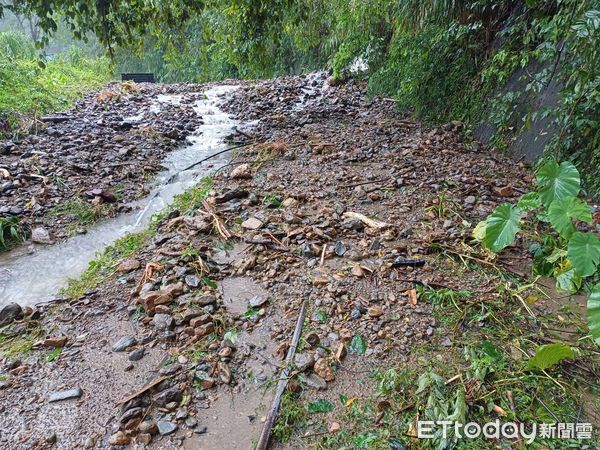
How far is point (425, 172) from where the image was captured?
12.0ft

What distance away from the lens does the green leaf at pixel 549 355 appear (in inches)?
61.8

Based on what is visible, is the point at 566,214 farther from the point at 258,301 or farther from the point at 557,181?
the point at 258,301

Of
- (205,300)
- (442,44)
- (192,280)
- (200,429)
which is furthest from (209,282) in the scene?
(442,44)

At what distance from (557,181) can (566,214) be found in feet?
0.90

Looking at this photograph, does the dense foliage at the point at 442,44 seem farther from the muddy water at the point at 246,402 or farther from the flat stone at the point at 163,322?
the muddy water at the point at 246,402

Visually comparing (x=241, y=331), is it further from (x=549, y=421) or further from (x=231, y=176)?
(x=231, y=176)

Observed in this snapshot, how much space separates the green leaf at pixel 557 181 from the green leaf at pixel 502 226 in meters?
0.20

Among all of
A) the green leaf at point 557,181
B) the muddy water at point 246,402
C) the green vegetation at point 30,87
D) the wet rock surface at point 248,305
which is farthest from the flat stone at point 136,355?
the green vegetation at point 30,87

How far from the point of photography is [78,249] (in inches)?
132

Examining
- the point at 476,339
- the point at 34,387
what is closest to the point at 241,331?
the point at 34,387

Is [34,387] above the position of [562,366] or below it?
below

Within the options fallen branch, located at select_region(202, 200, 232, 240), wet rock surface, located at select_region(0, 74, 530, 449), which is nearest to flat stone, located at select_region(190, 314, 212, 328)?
wet rock surface, located at select_region(0, 74, 530, 449)

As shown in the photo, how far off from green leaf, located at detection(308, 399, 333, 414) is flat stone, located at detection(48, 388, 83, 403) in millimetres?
1068

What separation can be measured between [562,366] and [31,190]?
4.56 m
